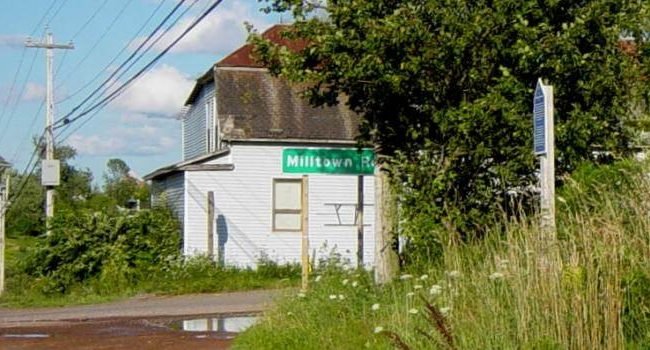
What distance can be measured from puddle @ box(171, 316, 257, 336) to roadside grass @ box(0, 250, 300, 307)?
733cm

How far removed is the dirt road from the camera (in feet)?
49.0

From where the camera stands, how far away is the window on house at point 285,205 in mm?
→ 31469

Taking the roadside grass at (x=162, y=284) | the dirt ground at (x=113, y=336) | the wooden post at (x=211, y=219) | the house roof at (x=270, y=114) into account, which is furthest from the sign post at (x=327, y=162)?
the house roof at (x=270, y=114)

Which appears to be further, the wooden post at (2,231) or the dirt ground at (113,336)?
the wooden post at (2,231)

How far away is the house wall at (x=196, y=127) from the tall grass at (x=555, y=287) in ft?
84.5

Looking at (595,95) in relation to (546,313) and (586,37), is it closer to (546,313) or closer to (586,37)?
(586,37)

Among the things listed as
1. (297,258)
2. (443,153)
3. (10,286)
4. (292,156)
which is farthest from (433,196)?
(10,286)

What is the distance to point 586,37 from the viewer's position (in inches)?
539

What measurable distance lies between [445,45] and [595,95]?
201 cm

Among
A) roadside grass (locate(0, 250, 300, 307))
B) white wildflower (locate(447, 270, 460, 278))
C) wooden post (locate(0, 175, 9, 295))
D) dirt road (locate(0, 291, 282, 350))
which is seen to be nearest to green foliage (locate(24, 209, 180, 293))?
roadside grass (locate(0, 250, 300, 307))

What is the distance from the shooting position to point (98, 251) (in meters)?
28.8

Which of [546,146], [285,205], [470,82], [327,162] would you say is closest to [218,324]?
[327,162]

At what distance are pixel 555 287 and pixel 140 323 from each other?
1240 cm

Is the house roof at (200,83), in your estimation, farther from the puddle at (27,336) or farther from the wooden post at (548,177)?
the wooden post at (548,177)
